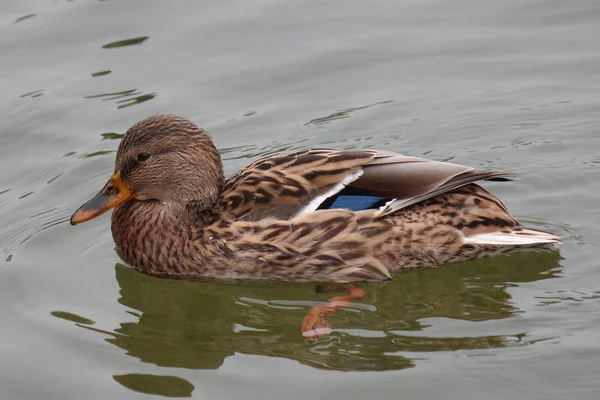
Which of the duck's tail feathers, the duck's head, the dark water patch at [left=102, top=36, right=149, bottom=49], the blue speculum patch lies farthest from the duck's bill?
the dark water patch at [left=102, top=36, right=149, bottom=49]

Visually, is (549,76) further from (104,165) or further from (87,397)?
(87,397)

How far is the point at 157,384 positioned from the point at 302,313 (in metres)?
1.41

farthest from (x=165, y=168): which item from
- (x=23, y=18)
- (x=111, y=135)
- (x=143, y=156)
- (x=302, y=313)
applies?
(x=23, y=18)

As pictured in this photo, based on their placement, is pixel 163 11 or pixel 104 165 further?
pixel 163 11

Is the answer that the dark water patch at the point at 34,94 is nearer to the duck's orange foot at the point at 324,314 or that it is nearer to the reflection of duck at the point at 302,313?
the reflection of duck at the point at 302,313

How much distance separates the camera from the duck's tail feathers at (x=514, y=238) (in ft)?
28.5

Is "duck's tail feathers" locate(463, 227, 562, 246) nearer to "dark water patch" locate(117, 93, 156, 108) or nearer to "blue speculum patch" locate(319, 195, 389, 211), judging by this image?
"blue speculum patch" locate(319, 195, 389, 211)

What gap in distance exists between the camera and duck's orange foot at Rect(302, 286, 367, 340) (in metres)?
8.20

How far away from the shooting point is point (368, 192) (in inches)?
349

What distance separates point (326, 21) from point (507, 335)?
6.69 m

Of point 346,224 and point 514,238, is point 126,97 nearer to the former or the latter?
point 346,224

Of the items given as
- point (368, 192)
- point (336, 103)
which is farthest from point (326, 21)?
point (368, 192)

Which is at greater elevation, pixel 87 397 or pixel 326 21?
pixel 326 21

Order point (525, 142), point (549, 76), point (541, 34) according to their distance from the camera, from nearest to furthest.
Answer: point (525, 142)
point (549, 76)
point (541, 34)
